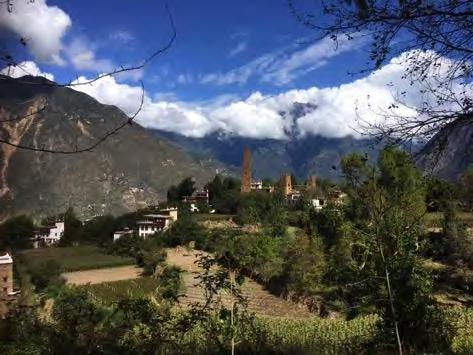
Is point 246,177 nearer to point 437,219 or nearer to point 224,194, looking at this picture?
point 224,194

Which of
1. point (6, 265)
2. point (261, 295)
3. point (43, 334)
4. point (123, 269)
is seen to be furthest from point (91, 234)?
point (43, 334)

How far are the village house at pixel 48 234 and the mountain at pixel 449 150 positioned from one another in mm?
63881

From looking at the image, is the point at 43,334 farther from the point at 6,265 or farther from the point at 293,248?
the point at 293,248

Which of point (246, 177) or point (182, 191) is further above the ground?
point (246, 177)

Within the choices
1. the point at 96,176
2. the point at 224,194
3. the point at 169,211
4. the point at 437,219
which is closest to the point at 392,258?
the point at 437,219

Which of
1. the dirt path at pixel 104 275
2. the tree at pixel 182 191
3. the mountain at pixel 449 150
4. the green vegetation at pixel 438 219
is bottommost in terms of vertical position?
the dirt path at pixel 104 275

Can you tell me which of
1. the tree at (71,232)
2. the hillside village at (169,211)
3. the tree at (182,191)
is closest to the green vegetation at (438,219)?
the hillside village at (169,211)

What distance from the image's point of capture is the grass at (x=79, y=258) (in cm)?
4041

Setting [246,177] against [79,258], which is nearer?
[79,258]

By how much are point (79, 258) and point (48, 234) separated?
24351 millimetres

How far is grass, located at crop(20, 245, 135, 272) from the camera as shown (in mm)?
40406

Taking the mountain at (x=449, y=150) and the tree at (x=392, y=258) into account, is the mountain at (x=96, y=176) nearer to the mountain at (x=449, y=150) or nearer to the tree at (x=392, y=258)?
the tree at (x=392, y=258)

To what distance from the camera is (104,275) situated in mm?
37031

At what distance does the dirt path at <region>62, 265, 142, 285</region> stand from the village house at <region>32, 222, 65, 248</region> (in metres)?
26.1
